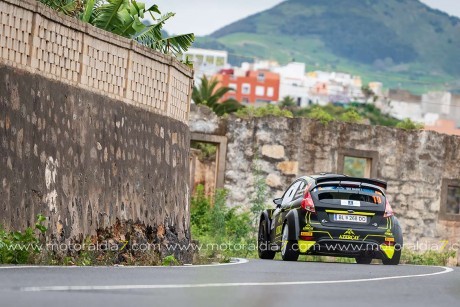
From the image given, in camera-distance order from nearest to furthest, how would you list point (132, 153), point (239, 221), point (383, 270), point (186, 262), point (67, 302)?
point (67, 302) < point (383, 270) < point (132, 153) < point (186, 262) < point (239, 221)

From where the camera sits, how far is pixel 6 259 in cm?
1623

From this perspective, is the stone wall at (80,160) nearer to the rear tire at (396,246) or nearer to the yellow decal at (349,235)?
the yellow decal at (349,235)

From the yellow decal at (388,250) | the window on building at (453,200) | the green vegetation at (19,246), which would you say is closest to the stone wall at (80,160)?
the green vegetation at (19,246)

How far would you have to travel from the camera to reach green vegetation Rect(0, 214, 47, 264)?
636 inches

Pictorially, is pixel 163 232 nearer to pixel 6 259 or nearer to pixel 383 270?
pixel 383 270

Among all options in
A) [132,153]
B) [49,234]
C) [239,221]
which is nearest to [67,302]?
[49,234]

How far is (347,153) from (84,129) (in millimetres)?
18737

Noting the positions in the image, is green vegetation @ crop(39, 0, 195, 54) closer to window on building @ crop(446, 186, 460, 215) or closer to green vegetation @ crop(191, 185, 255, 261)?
green vegetation @ crop(191, 185, 255, 261)

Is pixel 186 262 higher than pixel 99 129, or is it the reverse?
pixel 99 129

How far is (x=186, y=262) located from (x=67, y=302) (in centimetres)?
1329

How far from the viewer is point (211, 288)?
12.8 metres

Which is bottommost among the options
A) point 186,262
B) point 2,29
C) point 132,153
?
point 186,262

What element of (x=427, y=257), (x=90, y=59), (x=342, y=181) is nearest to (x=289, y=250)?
(x=342, y=181)

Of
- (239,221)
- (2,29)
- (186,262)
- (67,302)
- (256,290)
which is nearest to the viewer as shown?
(67,302)
